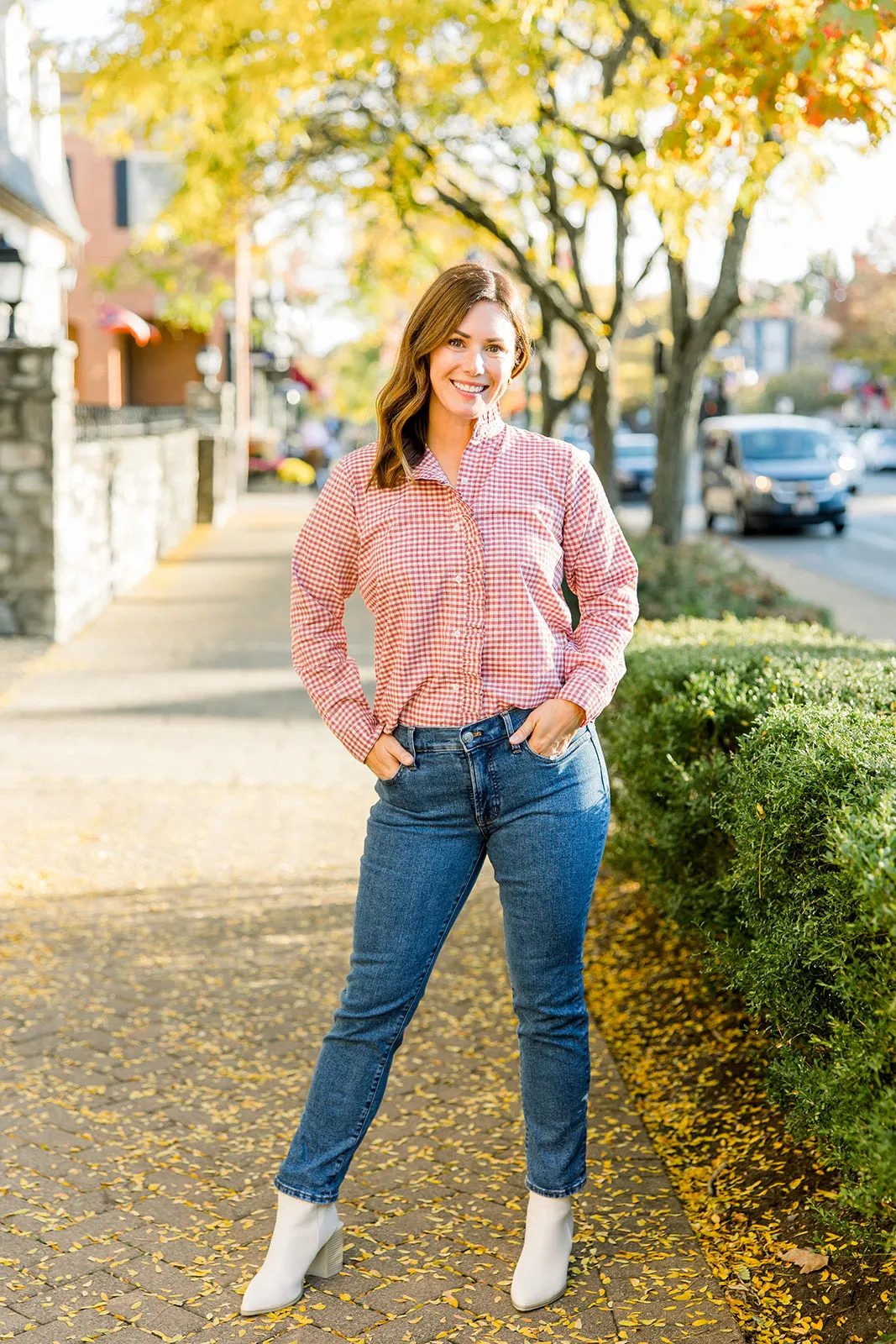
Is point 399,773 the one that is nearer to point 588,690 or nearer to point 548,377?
point 588,690

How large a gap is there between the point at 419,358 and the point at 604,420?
9667 millimetres

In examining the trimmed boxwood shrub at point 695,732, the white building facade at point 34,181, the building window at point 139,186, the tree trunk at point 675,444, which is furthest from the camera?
the building window at point 139,186

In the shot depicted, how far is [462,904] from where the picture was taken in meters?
3.05

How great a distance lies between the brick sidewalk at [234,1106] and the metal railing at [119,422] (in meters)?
5.85

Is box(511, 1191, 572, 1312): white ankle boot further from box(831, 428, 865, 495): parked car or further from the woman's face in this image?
box(831, 428, 865, 495): parked car

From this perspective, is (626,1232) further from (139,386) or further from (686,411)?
(139,386)

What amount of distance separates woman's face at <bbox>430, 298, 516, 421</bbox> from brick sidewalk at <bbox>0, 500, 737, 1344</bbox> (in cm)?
176

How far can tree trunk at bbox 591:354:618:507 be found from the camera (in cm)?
1238

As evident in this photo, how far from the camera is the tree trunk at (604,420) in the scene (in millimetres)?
12375

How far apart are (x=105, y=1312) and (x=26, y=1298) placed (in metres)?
0.17

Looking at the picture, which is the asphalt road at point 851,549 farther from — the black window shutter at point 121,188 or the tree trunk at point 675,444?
the black window shutter at point 121,188

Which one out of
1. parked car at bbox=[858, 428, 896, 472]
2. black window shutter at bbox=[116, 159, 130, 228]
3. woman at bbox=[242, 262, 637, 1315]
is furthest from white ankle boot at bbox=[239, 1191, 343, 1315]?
parked car at bbox=[858, 428, 896, 472]

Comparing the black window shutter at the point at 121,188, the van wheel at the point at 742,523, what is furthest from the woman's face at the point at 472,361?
the black window shutter at the point at 121,188


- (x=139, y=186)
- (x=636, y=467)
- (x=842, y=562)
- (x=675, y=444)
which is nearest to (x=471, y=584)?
(x=675, y=444)
